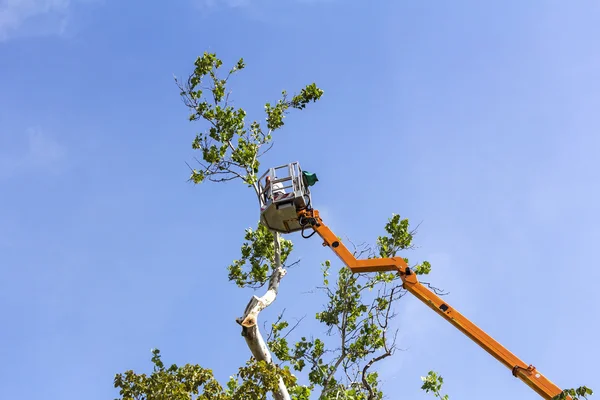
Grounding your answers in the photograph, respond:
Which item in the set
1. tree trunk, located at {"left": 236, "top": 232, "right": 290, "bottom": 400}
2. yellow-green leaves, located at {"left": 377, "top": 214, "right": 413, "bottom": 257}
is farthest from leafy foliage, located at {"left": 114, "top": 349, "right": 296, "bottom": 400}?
yellow-green leaves, located at {"left": 377, "top": 214, "right": 413, "bottom": 257}

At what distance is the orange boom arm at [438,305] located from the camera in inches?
522

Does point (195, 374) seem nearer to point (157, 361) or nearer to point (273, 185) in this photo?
point (157, 361)

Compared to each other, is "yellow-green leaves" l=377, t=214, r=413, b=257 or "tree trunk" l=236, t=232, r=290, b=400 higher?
"yellow-green leaves" l=377, t=214, r=413, b=257

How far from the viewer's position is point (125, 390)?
1195 cm

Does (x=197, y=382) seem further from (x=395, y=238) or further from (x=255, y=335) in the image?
(x=395, y=238)

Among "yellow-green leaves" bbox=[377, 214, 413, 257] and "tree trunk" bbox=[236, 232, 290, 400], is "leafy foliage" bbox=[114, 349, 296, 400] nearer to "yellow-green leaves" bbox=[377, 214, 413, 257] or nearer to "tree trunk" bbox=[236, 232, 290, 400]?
"tree trunk" bbox=[236, 232, 290, 400]

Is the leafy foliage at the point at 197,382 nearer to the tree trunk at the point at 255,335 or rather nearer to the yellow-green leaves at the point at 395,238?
the tree trunk at the point at 255,335

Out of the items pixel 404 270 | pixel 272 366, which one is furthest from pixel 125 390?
pixel 404 270

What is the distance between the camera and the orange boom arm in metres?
13.2

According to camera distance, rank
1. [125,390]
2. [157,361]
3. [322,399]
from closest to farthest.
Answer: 1. [125,390]
2. [157,361]
3. [322,399]

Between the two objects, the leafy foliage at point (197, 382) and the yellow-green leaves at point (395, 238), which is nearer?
the leafy foliage at point (197, 382)

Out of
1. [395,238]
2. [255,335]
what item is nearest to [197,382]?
[255,335]

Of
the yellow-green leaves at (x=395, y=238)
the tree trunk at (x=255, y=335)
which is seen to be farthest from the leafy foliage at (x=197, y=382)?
the yellow-green leaves at (x=395, y=238)

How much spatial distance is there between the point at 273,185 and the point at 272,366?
428cm
